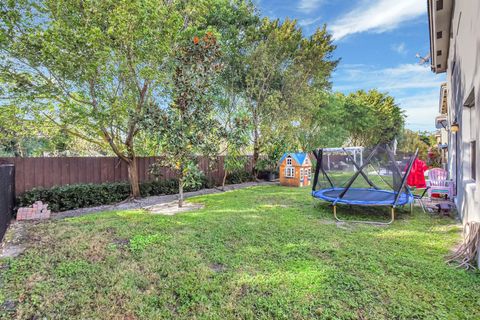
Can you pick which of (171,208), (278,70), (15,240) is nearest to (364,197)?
(171,208)

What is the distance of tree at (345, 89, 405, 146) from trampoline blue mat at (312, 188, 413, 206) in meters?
18.1

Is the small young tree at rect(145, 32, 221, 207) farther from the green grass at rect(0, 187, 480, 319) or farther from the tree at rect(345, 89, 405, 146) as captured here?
the tree at rect(345, 89, 405, 146)

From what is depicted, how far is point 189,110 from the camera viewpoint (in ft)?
Result: 24.1

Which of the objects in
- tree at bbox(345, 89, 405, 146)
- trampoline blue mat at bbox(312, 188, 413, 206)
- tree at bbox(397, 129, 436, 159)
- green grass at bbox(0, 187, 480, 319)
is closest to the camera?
green grass at bbox(0, 187, 480, 319)

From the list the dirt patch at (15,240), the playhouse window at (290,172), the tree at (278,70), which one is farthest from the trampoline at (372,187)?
the dirt patch at (15,240)

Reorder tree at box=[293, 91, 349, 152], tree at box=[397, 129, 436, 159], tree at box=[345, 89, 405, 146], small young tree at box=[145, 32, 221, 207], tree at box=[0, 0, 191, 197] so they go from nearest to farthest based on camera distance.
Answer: tree at box=[0, 0, 191, 197]
small young tree at box=[145, 32, 221, 207]
tree at box=[293, 91, 349, 152]
tree at box=[345, 89, 405, 146]
tree at box=[397, 129, 436, 159]

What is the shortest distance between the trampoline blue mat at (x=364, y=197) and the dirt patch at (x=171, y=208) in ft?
12.3

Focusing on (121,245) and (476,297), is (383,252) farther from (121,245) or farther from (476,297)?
(121,245)

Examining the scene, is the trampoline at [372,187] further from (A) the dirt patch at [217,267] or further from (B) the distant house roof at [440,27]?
(B) the distant house roof at [440,27]

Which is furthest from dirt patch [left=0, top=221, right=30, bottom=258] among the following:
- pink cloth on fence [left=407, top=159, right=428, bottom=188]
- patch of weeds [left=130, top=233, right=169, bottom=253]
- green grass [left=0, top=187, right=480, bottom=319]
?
pink cloth on fence [left=407, top=159, right=428, bottom=188]

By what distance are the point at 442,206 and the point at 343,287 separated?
5.08m

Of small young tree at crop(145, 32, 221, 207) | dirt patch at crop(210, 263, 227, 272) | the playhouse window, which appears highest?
small young tree at crop(145, 32, 221, 207)

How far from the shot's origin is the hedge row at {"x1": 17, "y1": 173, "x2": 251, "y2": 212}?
715 cm

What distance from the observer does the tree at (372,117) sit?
25.0 metres
